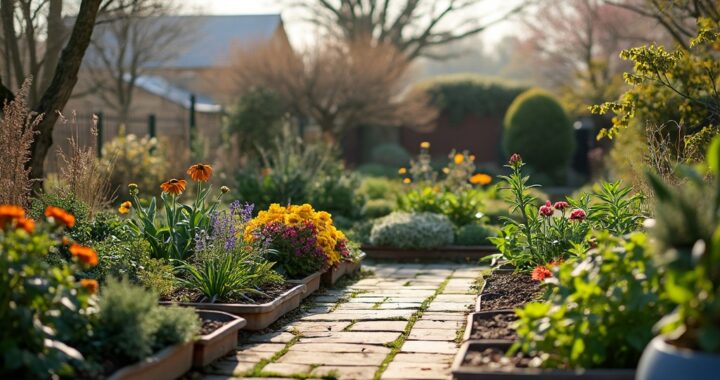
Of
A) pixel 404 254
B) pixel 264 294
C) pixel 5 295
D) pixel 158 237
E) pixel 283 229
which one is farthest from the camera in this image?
pixel 404 254

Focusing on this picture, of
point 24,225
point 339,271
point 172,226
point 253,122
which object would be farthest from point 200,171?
point 253,122

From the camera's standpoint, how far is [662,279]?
4.25 metres

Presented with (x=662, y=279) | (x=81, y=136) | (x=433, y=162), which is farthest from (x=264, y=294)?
(x=433, y=162)

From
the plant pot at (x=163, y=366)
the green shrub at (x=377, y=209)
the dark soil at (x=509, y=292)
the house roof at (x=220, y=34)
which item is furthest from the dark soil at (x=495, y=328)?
the house roof at (x=220, y=34)

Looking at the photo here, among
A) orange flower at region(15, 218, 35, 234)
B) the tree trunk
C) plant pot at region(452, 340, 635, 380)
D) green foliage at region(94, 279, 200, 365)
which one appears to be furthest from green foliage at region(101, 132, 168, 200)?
plant pot at region(452, 340, 635, 380)

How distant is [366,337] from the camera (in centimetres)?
602

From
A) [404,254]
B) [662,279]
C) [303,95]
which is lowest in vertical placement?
[404,254]

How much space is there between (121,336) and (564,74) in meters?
31.1

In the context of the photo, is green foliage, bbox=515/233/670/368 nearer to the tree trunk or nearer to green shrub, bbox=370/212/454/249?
the tree trunk

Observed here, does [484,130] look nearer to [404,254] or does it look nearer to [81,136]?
[81,136]

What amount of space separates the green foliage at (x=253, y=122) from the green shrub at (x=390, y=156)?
829 cm

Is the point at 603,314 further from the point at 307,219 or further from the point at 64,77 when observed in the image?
the point at 64,77

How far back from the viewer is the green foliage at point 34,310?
399 cm

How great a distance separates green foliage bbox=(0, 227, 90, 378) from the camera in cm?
399
